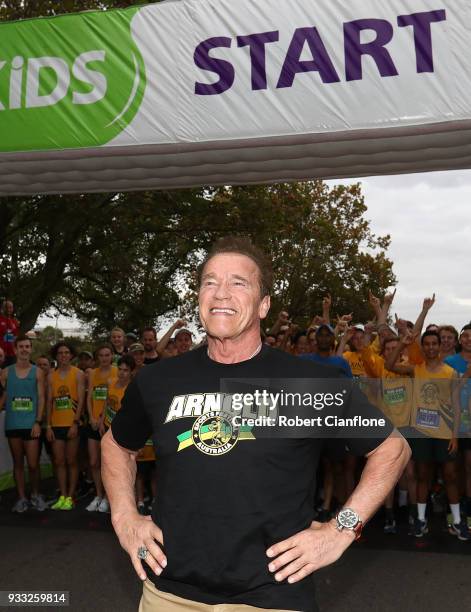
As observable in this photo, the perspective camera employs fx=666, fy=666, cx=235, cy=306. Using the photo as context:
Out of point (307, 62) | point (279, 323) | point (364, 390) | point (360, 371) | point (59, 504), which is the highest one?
point (307, 62)

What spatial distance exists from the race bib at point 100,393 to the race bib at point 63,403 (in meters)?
0.31

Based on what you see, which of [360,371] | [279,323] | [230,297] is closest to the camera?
[230,297]

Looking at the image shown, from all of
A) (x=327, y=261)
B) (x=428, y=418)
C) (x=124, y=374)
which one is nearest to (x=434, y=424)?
(x=428, y=418)

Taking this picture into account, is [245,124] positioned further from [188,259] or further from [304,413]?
[188,259]


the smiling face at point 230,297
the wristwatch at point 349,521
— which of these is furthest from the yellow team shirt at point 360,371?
the wristwatch at point 349,521

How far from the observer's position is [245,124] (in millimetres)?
5902

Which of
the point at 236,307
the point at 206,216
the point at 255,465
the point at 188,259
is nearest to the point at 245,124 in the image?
the point at 236,307

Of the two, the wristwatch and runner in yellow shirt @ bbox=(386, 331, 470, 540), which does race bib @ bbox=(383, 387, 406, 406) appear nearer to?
runner in yellow shirt @ bbox=(386, 331, 470, 540)

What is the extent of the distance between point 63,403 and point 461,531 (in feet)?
15.2

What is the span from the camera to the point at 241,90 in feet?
19.3

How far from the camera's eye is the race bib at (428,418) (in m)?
6.69

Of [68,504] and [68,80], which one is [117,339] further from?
[68,80]

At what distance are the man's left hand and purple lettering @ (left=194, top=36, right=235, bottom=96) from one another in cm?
475

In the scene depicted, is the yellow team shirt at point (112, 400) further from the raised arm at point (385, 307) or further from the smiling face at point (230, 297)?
the smiling face at point (230, 297)
